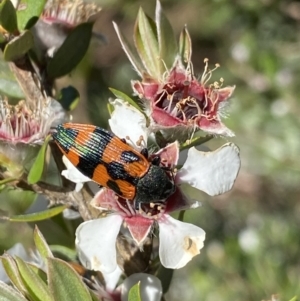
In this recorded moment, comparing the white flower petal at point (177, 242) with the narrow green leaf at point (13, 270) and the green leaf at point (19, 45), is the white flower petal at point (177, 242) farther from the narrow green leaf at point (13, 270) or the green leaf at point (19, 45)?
the green leaf at point (19, 45)

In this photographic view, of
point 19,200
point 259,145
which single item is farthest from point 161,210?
point 259,145

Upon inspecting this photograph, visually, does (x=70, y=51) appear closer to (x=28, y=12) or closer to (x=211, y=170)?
(x=28, y=12)

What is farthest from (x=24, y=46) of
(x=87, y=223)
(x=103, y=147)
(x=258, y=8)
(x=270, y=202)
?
(x=270, y=202)

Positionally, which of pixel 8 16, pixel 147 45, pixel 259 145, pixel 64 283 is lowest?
pixel 259 145

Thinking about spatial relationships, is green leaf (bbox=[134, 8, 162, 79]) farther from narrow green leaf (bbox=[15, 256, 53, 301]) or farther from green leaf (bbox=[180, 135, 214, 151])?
narrow green leaf (bbox=[15, 256, 53, 301])

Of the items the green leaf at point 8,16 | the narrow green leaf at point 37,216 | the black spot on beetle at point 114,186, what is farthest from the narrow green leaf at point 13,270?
the green leaf at point 8,16

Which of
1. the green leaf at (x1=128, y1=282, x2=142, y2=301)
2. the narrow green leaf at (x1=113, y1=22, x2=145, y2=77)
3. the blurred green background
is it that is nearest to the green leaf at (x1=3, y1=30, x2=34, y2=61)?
the narrow green leaf at (x1=113, y1=22, x2=145, y2=77)

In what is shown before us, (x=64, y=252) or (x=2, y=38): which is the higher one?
(x=2, y=38)
